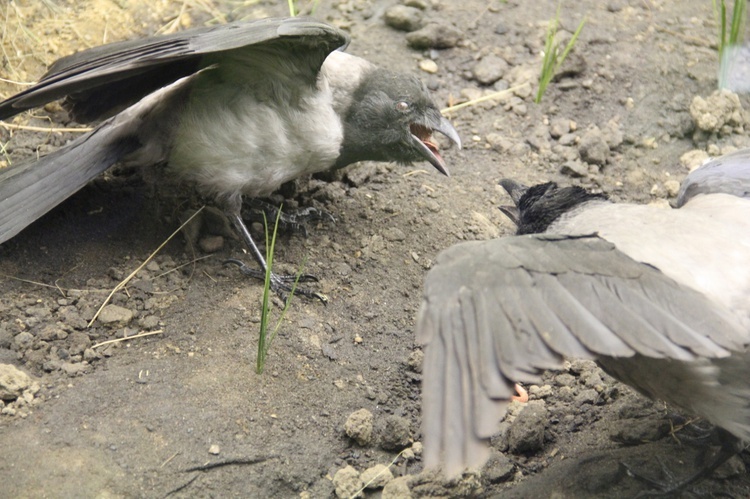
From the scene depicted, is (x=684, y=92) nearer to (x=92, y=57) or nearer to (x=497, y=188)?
(x=497, y=188)

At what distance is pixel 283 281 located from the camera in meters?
4.19

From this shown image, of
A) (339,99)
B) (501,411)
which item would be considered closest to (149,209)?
(339,99)

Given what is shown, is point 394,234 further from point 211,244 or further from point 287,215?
point 211,244

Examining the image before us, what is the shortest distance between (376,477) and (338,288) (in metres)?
1.15

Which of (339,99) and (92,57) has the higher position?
(92,57)

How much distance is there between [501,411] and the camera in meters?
2.39

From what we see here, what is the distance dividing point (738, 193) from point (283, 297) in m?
2.07

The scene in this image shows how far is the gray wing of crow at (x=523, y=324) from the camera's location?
241 cm

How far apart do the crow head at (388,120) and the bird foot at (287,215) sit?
11.4 inches

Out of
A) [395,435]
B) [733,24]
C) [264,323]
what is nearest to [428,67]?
[733,24]

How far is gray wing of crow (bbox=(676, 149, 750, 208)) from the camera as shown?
141 inches

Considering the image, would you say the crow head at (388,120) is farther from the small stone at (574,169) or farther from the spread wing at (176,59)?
the small stone at (574,169)

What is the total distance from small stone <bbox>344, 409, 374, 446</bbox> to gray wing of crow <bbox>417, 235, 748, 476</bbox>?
36.4 inches

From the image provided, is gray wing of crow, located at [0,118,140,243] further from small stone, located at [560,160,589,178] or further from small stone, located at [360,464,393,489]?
small stone, located at [560,160,589,178]
